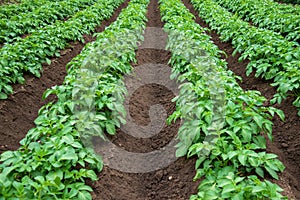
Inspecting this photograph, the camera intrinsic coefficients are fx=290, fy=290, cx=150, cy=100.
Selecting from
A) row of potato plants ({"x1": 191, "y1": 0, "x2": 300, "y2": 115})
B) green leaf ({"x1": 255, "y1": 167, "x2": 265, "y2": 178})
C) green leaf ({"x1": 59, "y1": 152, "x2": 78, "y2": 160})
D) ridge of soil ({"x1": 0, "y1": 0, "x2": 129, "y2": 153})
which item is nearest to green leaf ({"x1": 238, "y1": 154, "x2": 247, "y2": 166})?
green leaf ({"x1": 255, "y1": 167, "x2": 265, "y2": 178})

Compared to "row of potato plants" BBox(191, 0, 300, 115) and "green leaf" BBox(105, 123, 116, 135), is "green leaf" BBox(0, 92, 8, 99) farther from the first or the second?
"row of potato plants" BBox(191, 0, 300, 115)

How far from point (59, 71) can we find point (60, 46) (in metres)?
0.73

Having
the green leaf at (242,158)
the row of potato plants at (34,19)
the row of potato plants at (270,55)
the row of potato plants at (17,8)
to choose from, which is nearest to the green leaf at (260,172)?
the green leaf at (242,158)

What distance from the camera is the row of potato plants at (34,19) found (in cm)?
709

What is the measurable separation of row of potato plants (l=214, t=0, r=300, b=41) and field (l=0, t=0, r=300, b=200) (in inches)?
3.5

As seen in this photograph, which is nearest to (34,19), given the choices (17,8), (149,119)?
(17,8)

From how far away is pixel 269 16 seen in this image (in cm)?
789

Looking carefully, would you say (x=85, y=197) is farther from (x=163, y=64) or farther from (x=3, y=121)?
(x=163, y=64)

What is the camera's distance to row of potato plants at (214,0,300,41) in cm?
673

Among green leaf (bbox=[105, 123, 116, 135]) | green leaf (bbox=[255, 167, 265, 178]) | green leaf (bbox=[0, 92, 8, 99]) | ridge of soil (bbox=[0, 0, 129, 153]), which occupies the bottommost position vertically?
ridge of soil (bbox=[0, 0, 129, 153])

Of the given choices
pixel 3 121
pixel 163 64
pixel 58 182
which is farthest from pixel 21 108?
pixel 163 64

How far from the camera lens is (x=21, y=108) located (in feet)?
14.8

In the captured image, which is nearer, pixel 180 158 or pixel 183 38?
pixel 180 158

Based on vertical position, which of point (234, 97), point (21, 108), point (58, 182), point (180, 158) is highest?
point (234, 97)
